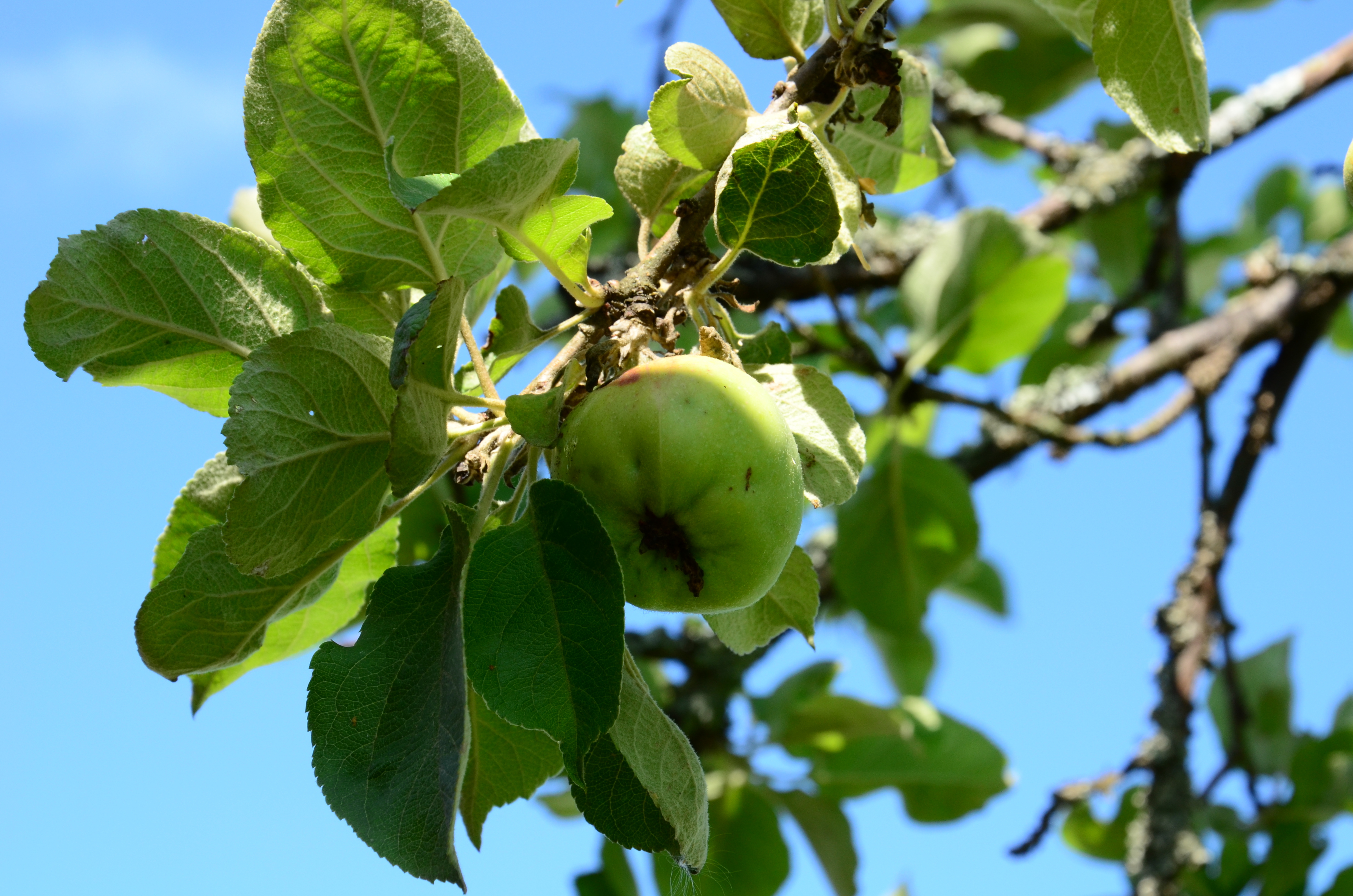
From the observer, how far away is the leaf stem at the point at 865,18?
0.96 metres

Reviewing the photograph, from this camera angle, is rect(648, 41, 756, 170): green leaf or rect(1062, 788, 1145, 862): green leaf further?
rect(1062, 788, 1145, 862): green leaf

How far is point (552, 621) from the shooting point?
838 mm

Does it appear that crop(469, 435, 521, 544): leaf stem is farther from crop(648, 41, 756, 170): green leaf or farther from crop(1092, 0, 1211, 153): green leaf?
crop(1092, 0, 1211, 153): green leaf

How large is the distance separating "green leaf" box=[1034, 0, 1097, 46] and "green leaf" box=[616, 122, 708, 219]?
1.33 feet

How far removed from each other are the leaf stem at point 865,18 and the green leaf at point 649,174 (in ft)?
0.65

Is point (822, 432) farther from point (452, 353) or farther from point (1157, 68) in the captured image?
point (1157, 68)

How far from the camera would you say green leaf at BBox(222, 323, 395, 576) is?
850 mm

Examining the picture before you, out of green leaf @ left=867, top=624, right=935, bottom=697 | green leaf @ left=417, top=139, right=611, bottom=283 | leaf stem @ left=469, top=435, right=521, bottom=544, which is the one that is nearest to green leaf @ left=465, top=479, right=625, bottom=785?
leaf stem @ left=469, top=435, right=521, bottom=544

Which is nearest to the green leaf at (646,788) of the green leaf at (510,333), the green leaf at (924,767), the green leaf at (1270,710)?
the green leaf at (510,333)

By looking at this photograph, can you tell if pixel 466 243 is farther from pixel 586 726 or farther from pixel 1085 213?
pixel 1085 213

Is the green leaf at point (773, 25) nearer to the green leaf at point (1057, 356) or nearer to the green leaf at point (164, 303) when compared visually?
the green leaf at point (164, 303)

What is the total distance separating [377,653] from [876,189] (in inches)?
27.6

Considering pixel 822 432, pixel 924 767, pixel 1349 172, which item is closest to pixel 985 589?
pixel 924 767

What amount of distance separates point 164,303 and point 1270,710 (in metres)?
2.95
